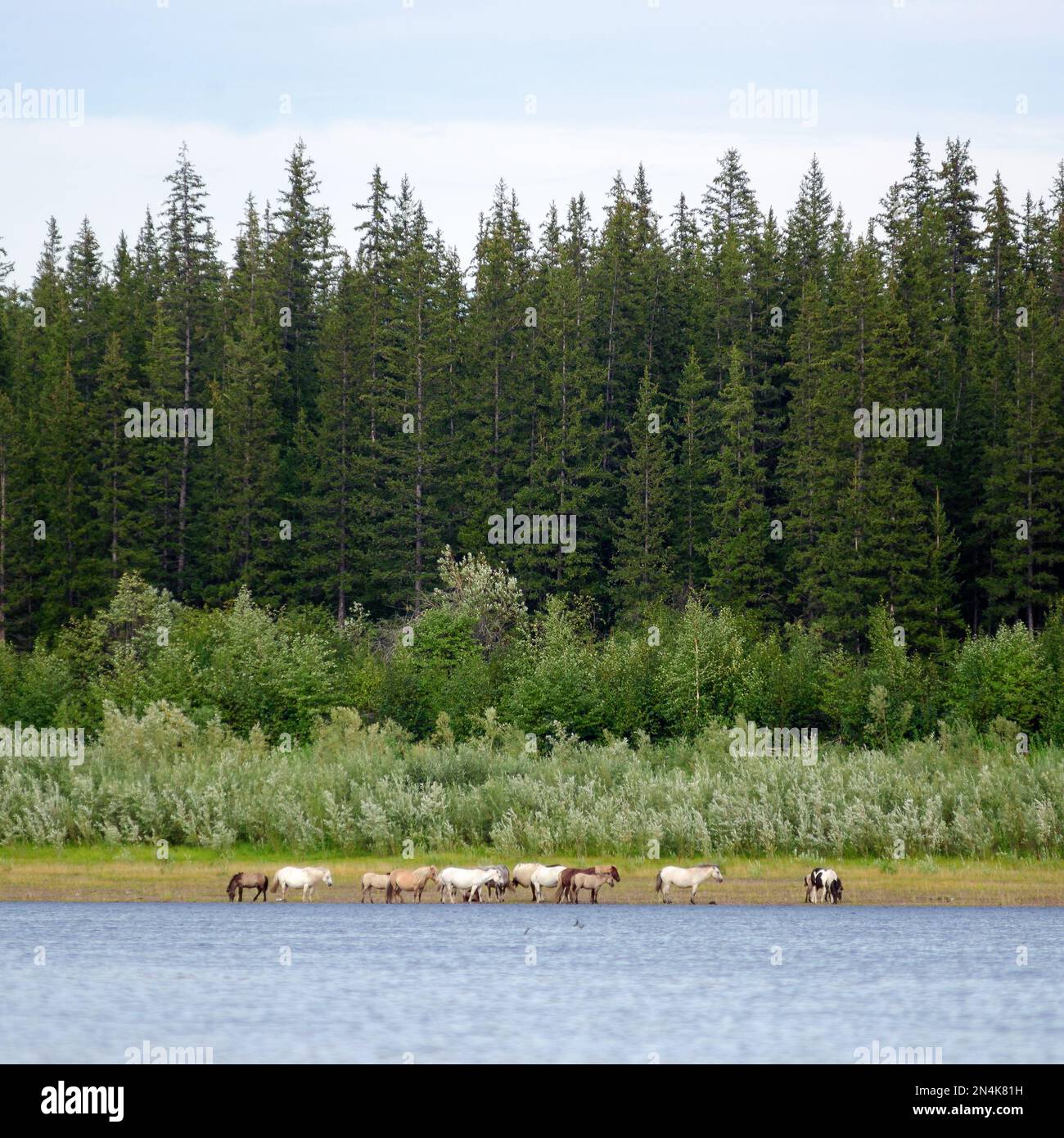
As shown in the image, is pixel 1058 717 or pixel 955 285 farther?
pixel 955 285

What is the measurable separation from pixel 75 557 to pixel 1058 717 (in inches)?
2555

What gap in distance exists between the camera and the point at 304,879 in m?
42.2

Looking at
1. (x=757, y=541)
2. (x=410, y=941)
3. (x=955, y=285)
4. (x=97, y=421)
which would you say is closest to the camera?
(x=410, y=941)

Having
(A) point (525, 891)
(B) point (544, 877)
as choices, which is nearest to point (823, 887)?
(B) point (544, 877)

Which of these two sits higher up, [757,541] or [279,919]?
[757,541]

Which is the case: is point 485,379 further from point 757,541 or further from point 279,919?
point 279,919
